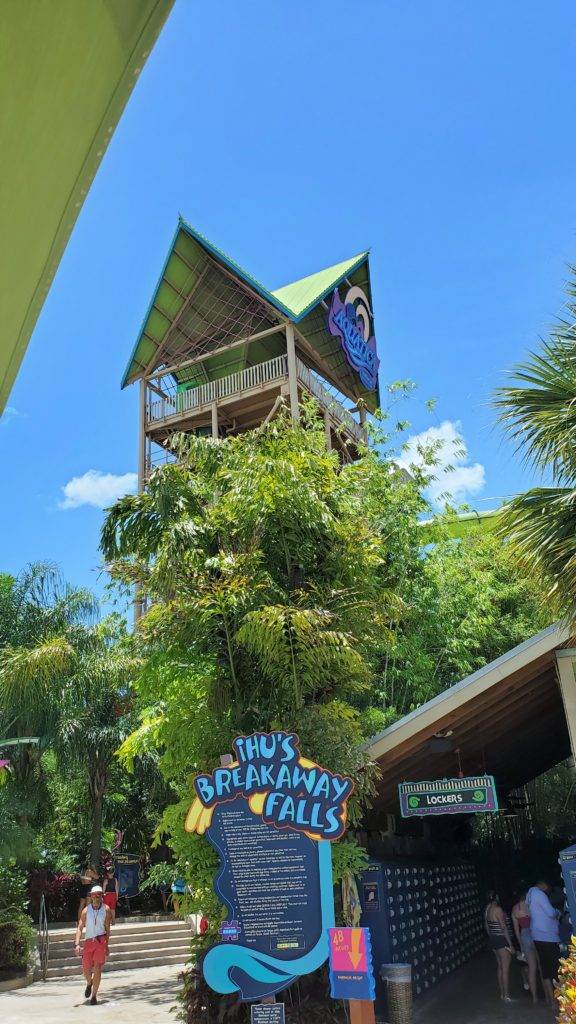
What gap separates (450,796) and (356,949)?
2.50 metres

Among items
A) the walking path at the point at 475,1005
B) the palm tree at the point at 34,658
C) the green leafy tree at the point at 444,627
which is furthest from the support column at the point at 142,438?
the walking path at the point at 475,1005

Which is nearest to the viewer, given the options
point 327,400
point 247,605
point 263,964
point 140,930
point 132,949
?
point 263,964

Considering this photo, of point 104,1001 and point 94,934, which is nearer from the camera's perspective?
point 94,934

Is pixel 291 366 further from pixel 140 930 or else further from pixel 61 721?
pixel 140 930

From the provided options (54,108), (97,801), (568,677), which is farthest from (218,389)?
(54,108)

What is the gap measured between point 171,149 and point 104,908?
10.9 meters

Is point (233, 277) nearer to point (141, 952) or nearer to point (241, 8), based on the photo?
point (141, 952)

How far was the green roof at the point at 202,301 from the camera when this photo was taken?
74.9 ft

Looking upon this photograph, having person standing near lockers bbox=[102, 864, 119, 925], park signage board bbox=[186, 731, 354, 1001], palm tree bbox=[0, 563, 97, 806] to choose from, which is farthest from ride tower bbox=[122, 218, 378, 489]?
park signage board bbox=[186, 731, 354, 1001]

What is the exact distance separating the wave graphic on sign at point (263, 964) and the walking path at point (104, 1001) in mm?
3182

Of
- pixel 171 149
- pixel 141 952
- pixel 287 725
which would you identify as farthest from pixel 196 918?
pixel 171 149

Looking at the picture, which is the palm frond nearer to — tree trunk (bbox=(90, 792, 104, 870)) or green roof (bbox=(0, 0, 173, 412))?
green roof (bbox=(0, 0, 173, 412))

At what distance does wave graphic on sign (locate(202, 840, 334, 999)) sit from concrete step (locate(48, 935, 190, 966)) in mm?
9566

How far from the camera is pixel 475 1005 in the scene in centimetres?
947
